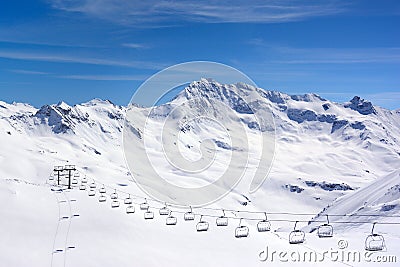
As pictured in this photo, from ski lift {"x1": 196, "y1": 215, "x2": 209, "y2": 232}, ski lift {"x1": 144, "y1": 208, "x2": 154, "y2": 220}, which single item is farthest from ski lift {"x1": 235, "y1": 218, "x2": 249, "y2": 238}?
ski lift {"x1": 144, "y1": 208, "x2": 154, "y2": 220}

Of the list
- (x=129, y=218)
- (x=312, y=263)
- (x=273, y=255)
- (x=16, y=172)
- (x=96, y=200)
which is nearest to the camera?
(x=312, y=263)

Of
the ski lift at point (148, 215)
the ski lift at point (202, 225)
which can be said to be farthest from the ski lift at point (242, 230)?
the ski lift at point (148, 215)

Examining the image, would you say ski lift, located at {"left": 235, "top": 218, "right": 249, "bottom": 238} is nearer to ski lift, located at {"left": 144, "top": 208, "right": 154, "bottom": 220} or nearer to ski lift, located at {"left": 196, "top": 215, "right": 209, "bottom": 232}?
ski lift, located at {"left": 196, "top": 215, "right": 209, "bottom": 232}

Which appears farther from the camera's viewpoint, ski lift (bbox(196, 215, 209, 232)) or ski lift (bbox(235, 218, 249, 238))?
ski lift (bbox(196, 215, 209, 232))

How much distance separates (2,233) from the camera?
4453 centimetres

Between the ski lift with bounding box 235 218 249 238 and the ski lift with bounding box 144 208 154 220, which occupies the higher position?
the ski lift with bounding box 144 208 154 220

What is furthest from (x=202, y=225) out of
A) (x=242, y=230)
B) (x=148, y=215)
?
(x=242, y=230)

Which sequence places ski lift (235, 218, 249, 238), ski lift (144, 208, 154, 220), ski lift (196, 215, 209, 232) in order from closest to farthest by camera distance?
ski lift (235, 218, 249, 238)
ski lift (196, 215, 209, 232)
ski lift (144, 208, 154, 220)

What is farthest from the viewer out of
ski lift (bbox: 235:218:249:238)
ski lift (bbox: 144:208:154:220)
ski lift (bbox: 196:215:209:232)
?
ski lift (bbox: 144:208:154:220)

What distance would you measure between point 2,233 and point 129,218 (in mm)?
15777

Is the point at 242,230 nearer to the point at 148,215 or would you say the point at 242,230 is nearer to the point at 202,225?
the point at 202,225

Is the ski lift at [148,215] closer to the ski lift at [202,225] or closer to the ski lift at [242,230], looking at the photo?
the ski lift at [202,225]

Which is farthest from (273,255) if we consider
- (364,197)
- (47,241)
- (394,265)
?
(364,197)

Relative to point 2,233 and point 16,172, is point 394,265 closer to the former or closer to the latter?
point 2,233
